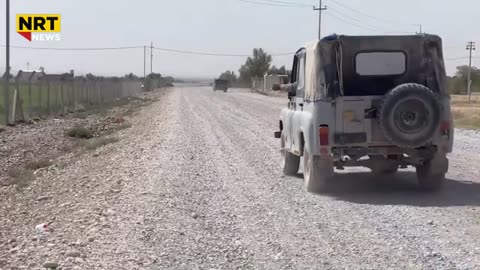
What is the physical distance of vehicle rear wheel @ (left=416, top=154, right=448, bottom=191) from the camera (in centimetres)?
1165

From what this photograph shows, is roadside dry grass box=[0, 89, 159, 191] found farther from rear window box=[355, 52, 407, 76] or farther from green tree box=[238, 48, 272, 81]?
green tree box=[238, 48, 272, 81]

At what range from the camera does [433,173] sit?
38.6 feet

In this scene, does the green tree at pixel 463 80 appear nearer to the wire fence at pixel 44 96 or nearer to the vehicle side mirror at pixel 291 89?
the wire fence at pixel 44 96

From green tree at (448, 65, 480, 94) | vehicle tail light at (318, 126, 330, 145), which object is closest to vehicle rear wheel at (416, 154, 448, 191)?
vehicle tail light at (318, 126, 330, 145)

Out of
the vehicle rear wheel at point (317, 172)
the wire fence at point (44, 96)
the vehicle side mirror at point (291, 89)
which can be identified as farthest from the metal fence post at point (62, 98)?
the vehicle rear wheel at point (317, 172)

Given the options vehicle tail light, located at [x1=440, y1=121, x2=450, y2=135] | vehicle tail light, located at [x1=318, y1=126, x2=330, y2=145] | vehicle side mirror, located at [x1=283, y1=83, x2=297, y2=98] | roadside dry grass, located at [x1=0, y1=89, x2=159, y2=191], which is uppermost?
vehicle side mirror, located at [x1=283, y1=83, x2=297, y2=98]

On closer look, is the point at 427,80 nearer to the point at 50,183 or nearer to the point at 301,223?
the point at 301,223

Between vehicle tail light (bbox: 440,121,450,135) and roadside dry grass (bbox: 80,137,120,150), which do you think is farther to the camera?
roadside dry grass (bbox: 80,137,120,150)

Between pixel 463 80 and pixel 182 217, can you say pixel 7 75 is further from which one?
pixel 463 80

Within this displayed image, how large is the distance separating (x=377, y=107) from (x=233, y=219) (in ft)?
10.2

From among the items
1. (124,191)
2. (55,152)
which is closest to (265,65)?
(55,152)

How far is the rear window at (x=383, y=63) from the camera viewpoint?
11797mm

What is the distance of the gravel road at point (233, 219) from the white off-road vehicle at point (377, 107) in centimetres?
57

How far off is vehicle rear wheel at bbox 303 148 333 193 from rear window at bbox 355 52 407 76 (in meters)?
1.59
